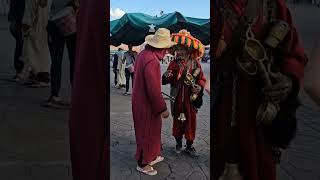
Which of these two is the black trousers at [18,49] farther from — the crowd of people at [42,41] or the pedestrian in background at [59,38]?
the pedestrian in background at [59,38]

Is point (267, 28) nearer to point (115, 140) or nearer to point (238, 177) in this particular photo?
point (238, 177)

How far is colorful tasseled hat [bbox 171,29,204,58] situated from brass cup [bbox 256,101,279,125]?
354 mm

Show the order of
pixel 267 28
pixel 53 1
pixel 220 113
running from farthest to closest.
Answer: pixel 53 1
pixel 220 113
pixel 267 28

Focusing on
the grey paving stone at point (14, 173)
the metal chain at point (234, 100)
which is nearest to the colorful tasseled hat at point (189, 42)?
the metal chain at point (234, 100)

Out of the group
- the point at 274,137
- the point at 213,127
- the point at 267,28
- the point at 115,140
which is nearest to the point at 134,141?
the point at 115,140

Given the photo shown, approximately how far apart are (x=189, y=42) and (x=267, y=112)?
443 millimetres

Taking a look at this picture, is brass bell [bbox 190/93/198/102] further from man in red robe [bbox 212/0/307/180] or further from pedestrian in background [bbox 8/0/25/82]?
pedestrian in background [bbox 8/0/25/82]

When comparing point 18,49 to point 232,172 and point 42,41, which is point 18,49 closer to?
point 42,41

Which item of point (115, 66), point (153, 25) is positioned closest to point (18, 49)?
point (115, 66)

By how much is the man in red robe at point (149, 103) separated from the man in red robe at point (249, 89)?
26 cm

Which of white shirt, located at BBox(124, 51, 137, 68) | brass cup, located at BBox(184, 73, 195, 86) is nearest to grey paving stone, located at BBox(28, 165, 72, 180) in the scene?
white shirt, located at BBox(124, 51, 137, 68)

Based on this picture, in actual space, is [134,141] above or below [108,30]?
below

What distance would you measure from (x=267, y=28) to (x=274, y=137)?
425 millimetres

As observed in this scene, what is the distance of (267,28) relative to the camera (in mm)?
1517
